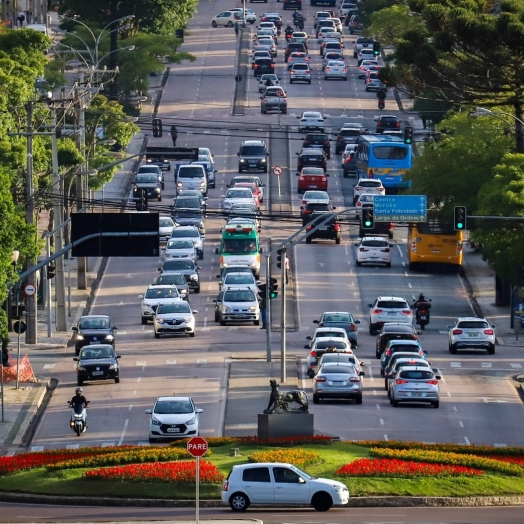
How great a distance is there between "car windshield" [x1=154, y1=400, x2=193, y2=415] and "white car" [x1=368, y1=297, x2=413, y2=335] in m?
20.9

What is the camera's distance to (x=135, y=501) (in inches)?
1656

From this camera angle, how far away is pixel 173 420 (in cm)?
5209

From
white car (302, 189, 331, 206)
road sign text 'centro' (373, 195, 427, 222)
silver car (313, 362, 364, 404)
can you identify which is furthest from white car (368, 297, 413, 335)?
white car (302, 189, 331, 206)

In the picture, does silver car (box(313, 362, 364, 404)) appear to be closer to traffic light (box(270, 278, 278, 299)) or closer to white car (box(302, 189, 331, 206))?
traffic light (box(270, 278, 278, 299))

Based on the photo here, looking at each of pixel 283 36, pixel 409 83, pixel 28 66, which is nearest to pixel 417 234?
pixel 409 83

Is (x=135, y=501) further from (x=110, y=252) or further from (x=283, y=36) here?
(x=283, y=36)

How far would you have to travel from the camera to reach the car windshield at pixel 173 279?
77438 mm

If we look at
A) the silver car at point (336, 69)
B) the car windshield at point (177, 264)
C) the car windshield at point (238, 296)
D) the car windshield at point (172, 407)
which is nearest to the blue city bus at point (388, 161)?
the car windshield at point (177, 264)

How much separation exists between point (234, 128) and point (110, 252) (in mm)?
57303

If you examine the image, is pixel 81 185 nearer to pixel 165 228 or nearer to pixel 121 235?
pixel 165 228

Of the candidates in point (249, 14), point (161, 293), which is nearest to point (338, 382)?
point (161, 293)

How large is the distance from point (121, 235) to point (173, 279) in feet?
44.6

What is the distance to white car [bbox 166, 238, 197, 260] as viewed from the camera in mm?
83438

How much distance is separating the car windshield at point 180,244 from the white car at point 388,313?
44.9ft
